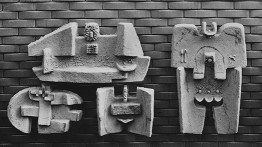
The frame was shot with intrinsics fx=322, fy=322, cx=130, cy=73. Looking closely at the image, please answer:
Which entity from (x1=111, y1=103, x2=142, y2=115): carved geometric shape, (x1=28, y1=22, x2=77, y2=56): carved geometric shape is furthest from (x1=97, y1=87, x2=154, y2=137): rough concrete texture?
(x1=28, y1=22, x2=77, y2=56): carved geometric shape

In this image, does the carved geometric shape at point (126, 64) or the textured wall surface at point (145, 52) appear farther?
the textured wall surface at point (145, 52)

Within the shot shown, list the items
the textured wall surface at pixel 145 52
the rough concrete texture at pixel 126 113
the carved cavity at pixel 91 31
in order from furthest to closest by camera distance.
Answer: the textured wall surface at pixel 145 52
the carved cavity at pixel 91 31
the rough concrete texture at pixel 126 113

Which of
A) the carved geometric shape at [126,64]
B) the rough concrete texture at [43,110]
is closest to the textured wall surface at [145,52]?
the rough concrete texture at [43,110]

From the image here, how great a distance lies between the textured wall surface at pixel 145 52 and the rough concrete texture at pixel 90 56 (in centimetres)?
23

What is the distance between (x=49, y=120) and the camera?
3150mm

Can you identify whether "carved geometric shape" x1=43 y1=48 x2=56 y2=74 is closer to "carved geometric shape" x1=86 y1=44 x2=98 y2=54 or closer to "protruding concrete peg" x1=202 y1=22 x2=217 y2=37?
"carved geometric shape" x1=86 y1=44 x2=98 y2=54

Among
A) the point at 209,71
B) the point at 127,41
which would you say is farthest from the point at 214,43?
the point at 127,41

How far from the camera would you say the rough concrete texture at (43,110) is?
313cm

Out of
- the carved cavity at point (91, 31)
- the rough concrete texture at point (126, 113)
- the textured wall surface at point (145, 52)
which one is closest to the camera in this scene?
the rough concrete texture at point (126, 113)

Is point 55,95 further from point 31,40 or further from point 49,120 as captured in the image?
point 31,40

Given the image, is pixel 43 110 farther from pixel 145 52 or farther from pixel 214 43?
pixel 214 43

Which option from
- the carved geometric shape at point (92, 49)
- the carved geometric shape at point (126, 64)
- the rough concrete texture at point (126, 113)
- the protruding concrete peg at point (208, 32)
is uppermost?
the protruding concrete peg at point (208, 32)

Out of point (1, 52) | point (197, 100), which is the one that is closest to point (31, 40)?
point (1, 52)

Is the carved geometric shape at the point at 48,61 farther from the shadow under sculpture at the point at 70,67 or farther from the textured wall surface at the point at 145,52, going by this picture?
the textured wall surface at the point at 145,52
